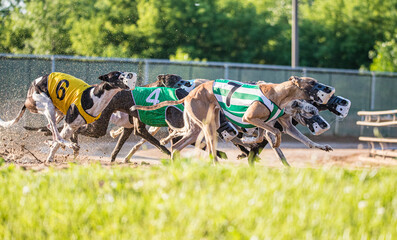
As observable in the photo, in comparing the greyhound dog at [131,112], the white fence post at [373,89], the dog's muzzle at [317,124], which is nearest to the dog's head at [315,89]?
the dog's muzzle at [317,124]

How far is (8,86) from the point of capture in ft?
44.8

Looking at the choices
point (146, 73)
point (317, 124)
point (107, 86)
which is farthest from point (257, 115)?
point (146, 73)

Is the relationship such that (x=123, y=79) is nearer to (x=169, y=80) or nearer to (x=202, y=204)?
(x=169, y=80)

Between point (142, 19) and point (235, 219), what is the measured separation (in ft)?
79.3

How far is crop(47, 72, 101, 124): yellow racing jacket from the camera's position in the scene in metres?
8.24

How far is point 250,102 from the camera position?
709 cm

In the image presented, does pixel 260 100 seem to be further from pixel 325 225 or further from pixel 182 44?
pixel 182 44

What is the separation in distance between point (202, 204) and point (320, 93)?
11.8ft

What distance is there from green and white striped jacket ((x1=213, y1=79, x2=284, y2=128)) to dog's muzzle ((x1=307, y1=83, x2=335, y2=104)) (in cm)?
44

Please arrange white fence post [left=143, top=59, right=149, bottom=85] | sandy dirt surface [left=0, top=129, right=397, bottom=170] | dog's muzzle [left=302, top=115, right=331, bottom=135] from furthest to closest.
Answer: white fence post [left=143, top=59, right=149, bottom=85] → sandy dirt surface [left=0, top=129, right=397, bottom=170] → dog's muzzle [left=302, top=115, right=331, bottom=135]

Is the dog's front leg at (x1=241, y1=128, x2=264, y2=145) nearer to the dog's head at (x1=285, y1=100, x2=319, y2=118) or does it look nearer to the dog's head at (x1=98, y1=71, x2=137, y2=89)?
the dog's head at (x1=285, y1=100, x2=319, y2=118)

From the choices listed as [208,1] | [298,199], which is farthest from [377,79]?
[298,199]

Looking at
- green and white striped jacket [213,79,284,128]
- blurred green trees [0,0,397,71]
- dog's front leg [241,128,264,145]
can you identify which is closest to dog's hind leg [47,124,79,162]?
green and white striped jacket [213,79,284,128]

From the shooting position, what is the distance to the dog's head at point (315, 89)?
22.5 feet
